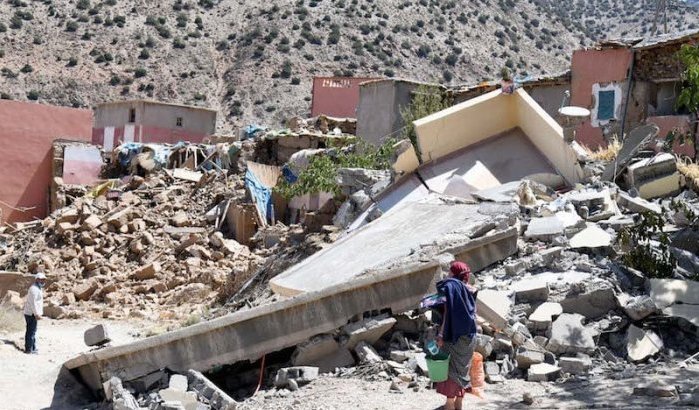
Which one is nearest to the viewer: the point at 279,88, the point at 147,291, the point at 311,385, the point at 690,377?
the point at 690,377

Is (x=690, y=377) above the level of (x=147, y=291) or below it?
above

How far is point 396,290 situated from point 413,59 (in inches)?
1943

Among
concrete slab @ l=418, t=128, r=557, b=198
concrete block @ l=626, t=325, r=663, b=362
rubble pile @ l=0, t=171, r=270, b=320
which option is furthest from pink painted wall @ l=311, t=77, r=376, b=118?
concrete block @ l=626, t=325, r=663, b=362

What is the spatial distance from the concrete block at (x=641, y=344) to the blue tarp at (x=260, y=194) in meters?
12.9

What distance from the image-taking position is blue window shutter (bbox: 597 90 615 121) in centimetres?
2102

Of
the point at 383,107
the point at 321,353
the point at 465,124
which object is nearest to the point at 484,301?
the point at 321,353

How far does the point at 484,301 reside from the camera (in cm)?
852

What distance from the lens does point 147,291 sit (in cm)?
1745

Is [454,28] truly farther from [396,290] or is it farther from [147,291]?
[396,290]

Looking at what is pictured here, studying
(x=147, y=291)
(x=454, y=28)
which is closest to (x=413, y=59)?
(x=454, y=28)

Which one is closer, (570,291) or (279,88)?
(570,291)

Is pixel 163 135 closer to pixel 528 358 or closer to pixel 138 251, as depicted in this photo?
pixel 138 251

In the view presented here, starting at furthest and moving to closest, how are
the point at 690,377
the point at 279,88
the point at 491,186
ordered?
the point at 279,88 < the point at 491,186 < the point at 690,377

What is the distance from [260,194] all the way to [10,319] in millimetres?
7795
